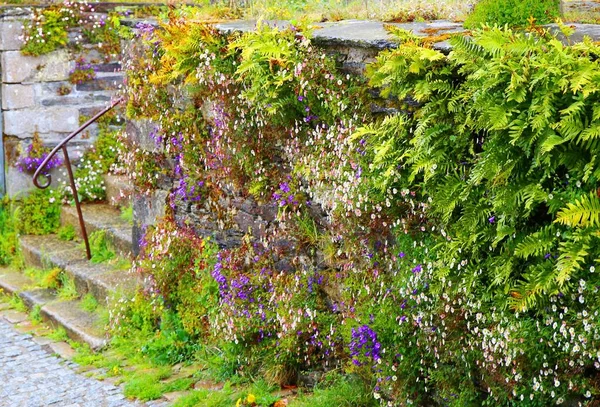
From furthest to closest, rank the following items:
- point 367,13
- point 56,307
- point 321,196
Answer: point 56,307, point 367,13, point 321,196

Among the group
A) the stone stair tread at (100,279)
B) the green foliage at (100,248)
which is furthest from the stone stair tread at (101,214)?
the stone stair tread at (100,279)

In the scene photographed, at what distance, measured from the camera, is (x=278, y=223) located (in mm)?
5645

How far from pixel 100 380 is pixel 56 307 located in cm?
168

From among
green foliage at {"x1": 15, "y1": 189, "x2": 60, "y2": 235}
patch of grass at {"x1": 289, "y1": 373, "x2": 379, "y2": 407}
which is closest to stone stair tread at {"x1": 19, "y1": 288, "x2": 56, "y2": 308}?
green foliage at {"x1": 15, "y1": 189, "x2": 60, "y2": 235}

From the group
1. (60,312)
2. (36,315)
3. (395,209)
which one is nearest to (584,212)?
(395,209)

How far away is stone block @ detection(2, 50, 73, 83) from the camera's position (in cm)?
943

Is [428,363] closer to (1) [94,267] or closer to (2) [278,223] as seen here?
(2) [278,223]

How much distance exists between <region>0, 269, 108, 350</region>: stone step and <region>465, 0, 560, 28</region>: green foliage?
13.1 feet

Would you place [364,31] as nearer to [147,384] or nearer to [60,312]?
[147,384]

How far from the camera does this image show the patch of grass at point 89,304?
24.9 ft

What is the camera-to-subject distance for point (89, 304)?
763 cm

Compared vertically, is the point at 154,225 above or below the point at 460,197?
below

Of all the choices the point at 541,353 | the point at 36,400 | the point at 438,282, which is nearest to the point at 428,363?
the point at 438,282

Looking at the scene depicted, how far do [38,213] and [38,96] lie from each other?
123cm
